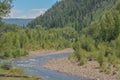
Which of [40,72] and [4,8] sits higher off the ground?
[4,8]

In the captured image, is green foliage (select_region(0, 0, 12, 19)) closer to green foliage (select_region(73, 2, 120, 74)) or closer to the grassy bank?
the grassy bank

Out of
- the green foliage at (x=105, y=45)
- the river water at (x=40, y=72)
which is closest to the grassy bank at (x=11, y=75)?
the river water at (x=40, y=72)

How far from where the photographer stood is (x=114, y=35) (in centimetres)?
10706

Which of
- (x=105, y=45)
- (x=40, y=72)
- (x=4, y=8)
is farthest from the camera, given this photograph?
(x=105, y=45)

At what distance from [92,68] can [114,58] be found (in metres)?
4.79

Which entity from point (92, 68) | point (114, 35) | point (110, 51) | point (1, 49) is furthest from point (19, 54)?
point (1, 49)

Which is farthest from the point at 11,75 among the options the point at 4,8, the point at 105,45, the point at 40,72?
the point at 105,45

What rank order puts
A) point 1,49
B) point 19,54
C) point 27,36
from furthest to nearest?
point 27,36, point 19,54, point 1,49

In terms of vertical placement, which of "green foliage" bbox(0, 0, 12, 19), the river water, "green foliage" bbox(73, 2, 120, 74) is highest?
"green foliage" bbox(0, 0, 12, 19)

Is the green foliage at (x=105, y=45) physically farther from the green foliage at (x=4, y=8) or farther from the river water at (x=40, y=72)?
the green foliage at (x=4, y=8)

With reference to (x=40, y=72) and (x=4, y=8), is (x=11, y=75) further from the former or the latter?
(x=40, y=72)

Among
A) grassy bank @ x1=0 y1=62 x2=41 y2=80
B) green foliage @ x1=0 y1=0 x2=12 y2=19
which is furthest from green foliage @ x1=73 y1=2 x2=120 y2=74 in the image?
green foliage @ x1=0 y1=0 x2=12 y2=19

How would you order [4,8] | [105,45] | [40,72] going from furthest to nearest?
[105,45], [40,72], [4,8]

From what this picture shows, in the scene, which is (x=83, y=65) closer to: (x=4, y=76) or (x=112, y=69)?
(x=112, y=69)
